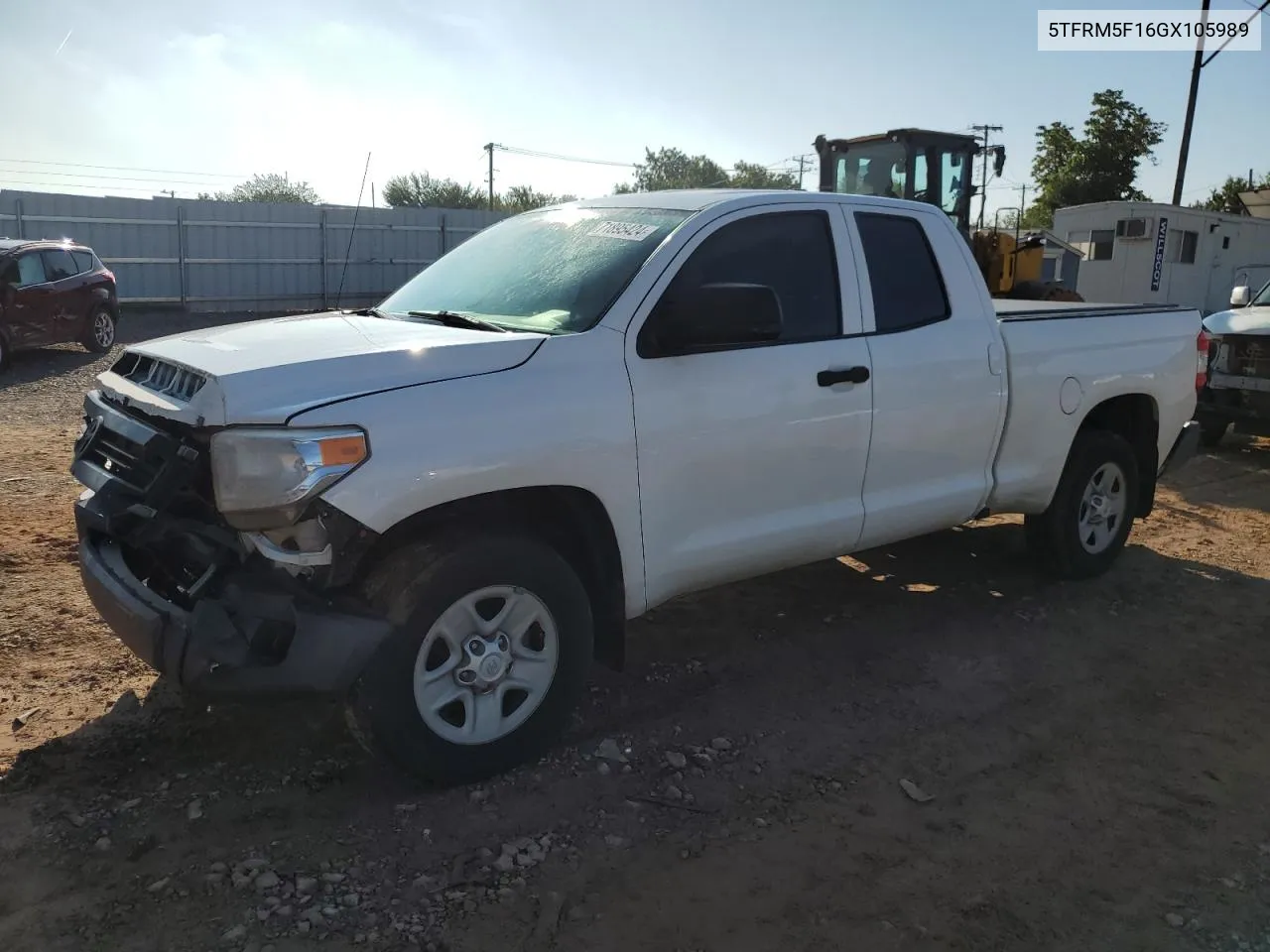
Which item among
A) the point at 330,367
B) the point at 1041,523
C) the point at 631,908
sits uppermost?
the point at 330,367

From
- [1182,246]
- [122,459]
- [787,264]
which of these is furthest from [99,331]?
[1182,246]

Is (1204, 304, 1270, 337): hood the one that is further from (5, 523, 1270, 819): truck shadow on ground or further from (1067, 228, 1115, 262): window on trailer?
(1067, 228, 1115, 262): window on trailer

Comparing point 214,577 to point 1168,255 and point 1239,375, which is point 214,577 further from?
point 1168,255

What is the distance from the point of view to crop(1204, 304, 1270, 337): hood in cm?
927

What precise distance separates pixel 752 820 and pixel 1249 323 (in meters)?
8.51

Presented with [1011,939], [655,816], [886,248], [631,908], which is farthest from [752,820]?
[886,248]

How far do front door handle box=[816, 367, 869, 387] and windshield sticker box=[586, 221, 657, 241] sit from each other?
91cm

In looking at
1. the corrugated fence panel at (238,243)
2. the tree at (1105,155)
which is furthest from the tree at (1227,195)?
the corrugated fence panel at (238,243)

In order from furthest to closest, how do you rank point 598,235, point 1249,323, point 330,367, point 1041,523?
point 1249,323, point 1041,523, point 598,235, point 330,367

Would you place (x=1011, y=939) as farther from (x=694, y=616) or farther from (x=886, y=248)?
(x=886, y=248)

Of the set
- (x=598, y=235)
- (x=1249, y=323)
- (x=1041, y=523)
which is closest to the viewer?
(x=598, y=235)

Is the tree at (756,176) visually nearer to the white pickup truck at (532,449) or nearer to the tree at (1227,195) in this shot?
the tree at (1227,195)

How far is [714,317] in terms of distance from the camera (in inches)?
142

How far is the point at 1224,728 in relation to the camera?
13.8 feet
